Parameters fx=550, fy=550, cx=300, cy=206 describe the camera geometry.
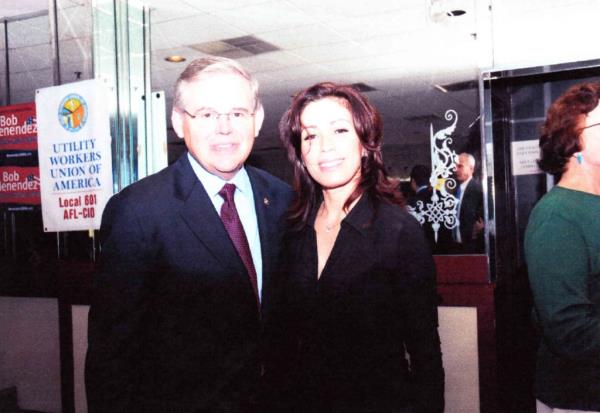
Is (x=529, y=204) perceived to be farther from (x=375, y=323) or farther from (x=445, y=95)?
(x=375, y=323)

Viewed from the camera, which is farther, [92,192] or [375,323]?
[92,192]

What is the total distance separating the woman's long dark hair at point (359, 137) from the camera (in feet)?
5.02

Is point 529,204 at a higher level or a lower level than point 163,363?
higher

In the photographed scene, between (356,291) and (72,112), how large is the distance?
2.79 meters

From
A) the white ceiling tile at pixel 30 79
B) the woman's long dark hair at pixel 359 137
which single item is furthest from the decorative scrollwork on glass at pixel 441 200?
the white ceiling tile at pixel 30 79

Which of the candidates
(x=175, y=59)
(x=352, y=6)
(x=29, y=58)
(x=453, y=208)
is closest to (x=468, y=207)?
(x=453, y=208)

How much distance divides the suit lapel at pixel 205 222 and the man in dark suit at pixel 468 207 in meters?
2.80

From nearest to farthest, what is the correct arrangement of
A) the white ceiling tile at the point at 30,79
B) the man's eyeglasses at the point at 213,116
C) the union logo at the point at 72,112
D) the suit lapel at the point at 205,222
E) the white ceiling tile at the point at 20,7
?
the suit lapel at the point at 205,222 → the man's eyeglasses at the point at 213,116 → the union logo at the point at 72,112 → the white ceiling tile at the point at 20,7 → the white ceiling tile at the point at 30,79

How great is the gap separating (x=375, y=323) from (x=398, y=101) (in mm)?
7566

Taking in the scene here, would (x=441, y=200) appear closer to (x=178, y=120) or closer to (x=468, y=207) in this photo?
(x=468, y=207)

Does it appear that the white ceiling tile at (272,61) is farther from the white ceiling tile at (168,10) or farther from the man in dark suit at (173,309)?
the man in dark suit at (173,309)

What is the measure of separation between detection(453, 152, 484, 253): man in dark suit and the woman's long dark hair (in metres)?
2.54

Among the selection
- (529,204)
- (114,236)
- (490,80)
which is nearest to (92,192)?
(114,236)

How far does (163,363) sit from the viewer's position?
145 cm
